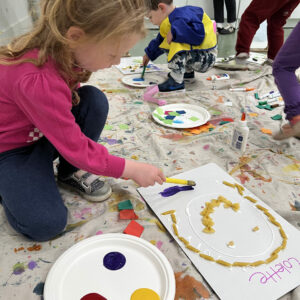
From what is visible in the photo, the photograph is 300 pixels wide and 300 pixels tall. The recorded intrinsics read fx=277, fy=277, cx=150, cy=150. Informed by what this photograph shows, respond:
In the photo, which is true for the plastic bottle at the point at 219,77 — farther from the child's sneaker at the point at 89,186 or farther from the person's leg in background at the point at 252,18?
the child's sneaker at the point at 89,186

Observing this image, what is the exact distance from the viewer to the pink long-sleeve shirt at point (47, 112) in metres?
0.61

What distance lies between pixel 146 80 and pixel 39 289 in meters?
1.40

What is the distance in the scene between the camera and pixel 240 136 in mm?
1064

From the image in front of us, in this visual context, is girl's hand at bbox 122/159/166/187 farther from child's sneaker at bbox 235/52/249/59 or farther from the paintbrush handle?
child's sneaker at bbox 235/52/249/59

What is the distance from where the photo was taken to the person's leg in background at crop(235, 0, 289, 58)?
200 cm

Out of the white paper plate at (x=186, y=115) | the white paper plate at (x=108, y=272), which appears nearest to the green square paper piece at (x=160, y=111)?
the white paper plate at (x=186, y=115)

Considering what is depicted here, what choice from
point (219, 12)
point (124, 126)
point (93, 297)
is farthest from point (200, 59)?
point (219, 12)

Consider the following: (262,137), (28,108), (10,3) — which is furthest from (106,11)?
(10,3)

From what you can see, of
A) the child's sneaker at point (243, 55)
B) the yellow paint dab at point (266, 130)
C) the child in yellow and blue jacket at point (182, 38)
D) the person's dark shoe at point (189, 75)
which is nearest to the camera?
the yellow paint dab at point (266, 130)

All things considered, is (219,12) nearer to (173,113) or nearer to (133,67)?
(133,67)

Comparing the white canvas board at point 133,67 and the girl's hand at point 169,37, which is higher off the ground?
the girl's hand at point 169,37

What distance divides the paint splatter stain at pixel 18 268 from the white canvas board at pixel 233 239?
1.22ft

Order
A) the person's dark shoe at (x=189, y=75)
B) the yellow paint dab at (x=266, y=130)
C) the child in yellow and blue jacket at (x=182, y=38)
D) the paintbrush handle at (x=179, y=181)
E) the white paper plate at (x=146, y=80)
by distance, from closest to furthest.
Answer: the paintbrush handle at (x=179, y=181) < the yellow paint dab at (x=266, y=130) < the child in yellow and blue jacket at (x=182, y=38) < the white paper plate at (x=146, y=80) < the person's dark shoe at (x=189, y=75)

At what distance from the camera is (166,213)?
80 centimetres
